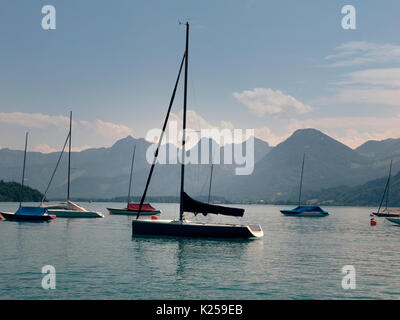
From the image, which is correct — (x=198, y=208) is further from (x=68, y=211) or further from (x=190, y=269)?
(x=68, y=211)

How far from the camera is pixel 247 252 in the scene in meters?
41.2

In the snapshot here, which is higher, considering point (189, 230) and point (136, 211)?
point (189, 230)

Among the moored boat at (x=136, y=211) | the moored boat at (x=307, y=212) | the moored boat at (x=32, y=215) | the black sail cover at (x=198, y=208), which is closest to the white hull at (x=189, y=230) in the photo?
the black sail cover at (x=198, y=208)

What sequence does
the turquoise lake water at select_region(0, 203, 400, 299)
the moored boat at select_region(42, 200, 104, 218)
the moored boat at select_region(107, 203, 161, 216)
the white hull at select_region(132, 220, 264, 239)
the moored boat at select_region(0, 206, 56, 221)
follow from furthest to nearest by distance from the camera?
1. the moored boat at select_region(107, 203, 161, 216)
2. the moored boat at select_region(42, 200, 104, 218)
3. the moored boat at select_region(0, 206, 56, 221)
4. the white hull at select_region(132, 220, 264, 239)
5. the turquoise lake water at select_region(0, 203, 400, 299)

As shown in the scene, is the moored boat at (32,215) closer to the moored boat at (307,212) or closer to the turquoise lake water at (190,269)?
the turquoise lake water at (190,269)

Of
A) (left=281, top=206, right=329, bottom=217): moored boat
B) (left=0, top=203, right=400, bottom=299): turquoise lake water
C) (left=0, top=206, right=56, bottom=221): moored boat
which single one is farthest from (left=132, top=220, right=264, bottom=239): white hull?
(left=281, top=206, right=329, bottom=217): moored boat

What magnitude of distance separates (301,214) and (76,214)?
82578 millimetres

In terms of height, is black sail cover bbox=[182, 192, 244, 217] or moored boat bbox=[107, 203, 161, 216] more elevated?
black sail cover bbox=[182, 192, 244, 217]

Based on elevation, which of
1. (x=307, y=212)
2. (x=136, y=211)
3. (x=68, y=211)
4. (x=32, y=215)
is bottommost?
(x=307, y=212)

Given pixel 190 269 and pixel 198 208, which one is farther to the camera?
pixel 198 208

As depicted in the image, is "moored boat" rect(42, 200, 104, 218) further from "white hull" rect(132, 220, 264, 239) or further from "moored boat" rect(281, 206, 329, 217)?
"moored boat" rect(281, 206, 329, 217)

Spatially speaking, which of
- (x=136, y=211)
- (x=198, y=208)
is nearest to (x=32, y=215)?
(x=198, y=208)
